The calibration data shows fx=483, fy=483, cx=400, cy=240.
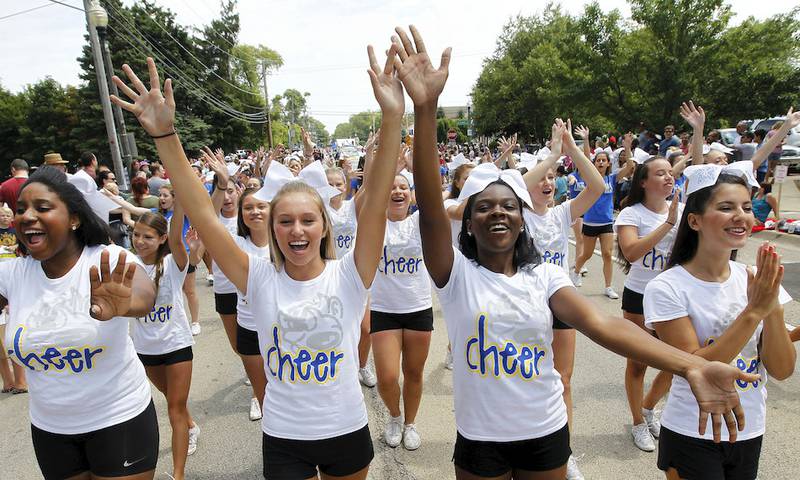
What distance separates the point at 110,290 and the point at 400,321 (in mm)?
2165

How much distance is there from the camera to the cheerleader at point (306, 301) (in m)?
2.08

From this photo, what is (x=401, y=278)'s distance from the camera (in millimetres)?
3771

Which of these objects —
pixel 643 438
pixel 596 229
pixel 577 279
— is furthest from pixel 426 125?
pixel 577 279

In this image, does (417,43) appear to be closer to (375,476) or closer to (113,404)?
(113,404)

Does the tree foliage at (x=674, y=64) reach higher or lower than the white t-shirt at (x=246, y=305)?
higher

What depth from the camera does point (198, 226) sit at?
6.98ft

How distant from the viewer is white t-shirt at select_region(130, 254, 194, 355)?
3287 mm

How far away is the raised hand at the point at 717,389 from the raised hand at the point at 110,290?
2.18 meters

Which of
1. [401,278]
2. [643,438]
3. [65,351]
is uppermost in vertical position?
[65,351]

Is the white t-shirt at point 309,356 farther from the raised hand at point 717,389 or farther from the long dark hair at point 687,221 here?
the long dark hair at point 687,221

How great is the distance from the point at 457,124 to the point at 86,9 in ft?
195

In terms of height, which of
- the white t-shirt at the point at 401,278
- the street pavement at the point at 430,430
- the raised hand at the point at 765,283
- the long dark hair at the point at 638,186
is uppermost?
the long dark hair at the point at 638,186

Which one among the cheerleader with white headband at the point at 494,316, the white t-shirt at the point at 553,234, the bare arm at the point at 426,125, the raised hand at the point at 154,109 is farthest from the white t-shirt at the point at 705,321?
the raised hand at the point at 154,109

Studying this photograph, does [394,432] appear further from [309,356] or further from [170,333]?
[309,356]
